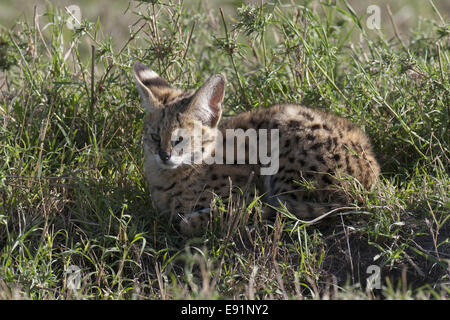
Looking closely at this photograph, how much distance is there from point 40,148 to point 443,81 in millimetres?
2960

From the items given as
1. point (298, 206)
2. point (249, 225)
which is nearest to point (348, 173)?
point (298, 206)

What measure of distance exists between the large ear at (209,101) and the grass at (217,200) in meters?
0.50

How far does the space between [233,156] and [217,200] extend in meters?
0.57

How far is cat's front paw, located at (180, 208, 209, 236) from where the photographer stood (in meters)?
4.47

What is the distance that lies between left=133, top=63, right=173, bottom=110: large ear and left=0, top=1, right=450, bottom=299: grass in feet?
0.74

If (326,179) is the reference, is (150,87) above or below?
above

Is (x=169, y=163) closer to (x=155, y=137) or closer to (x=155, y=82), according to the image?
(x=155, y=137)

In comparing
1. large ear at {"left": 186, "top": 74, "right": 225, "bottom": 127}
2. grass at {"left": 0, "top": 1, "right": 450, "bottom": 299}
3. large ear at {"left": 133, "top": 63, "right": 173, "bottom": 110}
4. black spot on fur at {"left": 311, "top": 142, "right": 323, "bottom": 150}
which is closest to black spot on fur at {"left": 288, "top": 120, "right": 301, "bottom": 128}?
black spot on fur at {"left": 311, "top": 142, "right": 323, "bottom": 150}

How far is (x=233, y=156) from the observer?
489 centimetres

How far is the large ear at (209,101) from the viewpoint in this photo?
4.50 metres

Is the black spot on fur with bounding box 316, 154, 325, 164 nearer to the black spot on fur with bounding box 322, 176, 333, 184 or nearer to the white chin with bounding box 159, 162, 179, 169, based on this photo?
the black spot on fur with bounding box 322, 176, 333, 184

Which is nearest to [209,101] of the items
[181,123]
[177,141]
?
[181,123]

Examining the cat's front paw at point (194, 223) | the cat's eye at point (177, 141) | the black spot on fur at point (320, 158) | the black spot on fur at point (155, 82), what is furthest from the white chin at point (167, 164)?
the black spot on fur at point (320, 158)

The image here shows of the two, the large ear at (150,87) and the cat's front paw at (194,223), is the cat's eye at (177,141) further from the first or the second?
the cat's front paw at (194,223)
